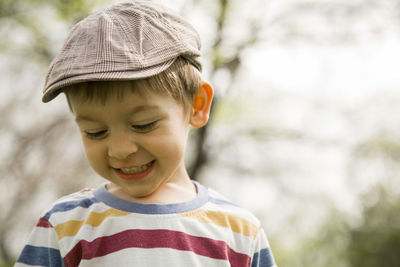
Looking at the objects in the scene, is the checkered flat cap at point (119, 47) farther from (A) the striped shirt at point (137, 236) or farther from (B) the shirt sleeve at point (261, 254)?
(B) the shirt sleeve at point (261, 254)

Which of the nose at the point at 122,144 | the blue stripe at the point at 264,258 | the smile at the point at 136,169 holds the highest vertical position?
the nose at the point at 122,144

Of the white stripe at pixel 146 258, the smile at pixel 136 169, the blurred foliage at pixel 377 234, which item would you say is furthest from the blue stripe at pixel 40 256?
the blurred foliage at pixel 377 234

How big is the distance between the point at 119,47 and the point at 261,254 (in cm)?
87

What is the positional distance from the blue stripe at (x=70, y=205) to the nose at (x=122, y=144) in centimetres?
29

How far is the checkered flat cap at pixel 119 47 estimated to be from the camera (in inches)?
44.9

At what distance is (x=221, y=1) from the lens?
5137 mm

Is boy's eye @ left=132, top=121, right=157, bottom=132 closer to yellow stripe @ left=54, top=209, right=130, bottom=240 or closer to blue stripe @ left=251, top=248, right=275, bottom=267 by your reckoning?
yellow stripe @ left=54, top=209, right=130, bottom=240

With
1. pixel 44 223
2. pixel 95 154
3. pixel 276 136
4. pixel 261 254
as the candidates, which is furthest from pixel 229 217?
pixel 276 136

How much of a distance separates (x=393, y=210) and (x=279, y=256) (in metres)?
1.97

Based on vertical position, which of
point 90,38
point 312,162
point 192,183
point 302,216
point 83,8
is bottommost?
point 302,216

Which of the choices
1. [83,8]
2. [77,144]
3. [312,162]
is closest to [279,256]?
[312,162]

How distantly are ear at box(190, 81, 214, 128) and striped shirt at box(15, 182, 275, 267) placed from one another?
28 centimetres

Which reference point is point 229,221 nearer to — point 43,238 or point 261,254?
point 261,254

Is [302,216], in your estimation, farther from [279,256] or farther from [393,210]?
[393,210]
